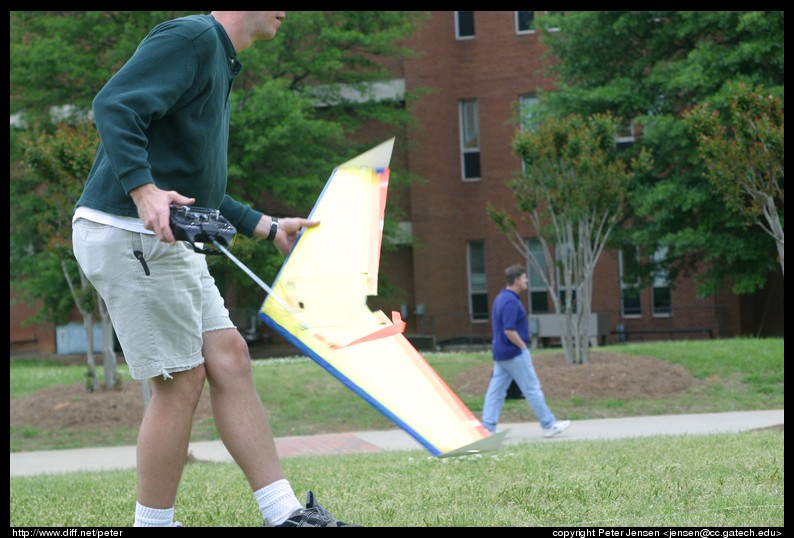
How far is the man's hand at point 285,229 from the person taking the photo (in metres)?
4.00

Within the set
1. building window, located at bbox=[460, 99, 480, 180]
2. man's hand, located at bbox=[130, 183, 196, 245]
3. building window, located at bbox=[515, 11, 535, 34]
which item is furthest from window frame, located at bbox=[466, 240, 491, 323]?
man's hand, located at bbox=[130, 183, 196, 245]

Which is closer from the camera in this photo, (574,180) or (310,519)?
(310,519)

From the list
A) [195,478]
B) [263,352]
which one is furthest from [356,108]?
[195,478]

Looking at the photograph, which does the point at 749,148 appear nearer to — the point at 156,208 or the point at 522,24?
the point at 156,208

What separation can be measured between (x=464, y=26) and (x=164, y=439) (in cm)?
2740

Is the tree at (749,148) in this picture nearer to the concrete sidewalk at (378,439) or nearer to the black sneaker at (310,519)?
the concrete sidewalk at (378,439)

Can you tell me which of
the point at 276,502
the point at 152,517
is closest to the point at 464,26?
the point at 276,502

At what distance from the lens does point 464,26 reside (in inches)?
1174

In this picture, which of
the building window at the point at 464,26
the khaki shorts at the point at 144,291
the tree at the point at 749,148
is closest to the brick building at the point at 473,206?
the building window at the point at 464,26

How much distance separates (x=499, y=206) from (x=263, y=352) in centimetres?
810

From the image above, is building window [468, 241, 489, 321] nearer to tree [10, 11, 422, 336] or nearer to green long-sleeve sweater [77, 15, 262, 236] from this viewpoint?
tree [10, 11, 422, 336]

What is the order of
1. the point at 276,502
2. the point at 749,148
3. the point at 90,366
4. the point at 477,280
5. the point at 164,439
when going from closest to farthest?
the point at 164,439 → the point at 276,502 → the point at 749,148 → the point at 90,366 → the point at 477,280
